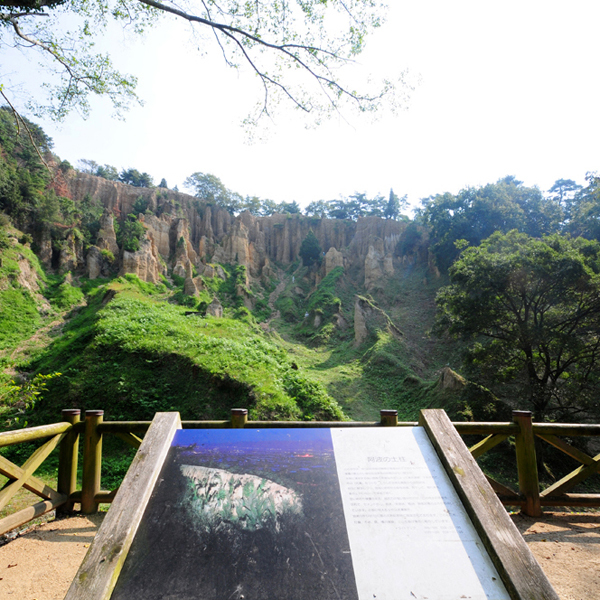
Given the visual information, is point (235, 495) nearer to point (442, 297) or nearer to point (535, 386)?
point (535, 386)

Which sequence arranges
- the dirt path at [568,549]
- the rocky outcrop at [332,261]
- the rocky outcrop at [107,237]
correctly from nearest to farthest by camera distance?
the dirt path at [568,549], the rocky outcrop at [107,237], the rocky outcrop at [332,261]

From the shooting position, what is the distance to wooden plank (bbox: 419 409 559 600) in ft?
5.82

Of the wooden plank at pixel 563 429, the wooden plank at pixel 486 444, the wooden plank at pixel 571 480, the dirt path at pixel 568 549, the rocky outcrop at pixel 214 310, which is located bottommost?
the dirt path at pixel 568 549

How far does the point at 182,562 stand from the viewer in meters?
1.86

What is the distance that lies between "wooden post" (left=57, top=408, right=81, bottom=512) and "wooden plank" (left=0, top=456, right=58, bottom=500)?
0.45ft

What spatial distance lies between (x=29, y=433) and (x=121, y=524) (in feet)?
6.60

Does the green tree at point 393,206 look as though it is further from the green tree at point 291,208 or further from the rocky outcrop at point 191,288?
the rocky outcrop at point 191,288

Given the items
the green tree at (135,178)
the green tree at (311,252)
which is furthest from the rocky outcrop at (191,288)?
the green tree at (135,178)

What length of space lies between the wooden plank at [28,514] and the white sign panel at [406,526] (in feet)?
10.4

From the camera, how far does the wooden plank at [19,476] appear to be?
128 inches

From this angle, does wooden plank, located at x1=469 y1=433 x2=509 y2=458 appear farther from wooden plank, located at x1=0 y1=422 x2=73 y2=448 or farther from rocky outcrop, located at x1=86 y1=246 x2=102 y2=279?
rocky outcrop, located at x1=86 y1=246 x2=102 y2=279

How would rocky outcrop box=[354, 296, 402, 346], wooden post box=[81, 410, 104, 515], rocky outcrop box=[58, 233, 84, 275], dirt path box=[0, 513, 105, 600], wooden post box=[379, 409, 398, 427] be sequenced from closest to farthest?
dirt path box=[0, 513, 105, 600] < wooden post box=[379, 409, 398, 427] < wooden post box=[81, 410, 104, 515] < rocky outcrop box=[354, 296, 402, 346] < rocky outcrop box=[58, 233, 84, 275]

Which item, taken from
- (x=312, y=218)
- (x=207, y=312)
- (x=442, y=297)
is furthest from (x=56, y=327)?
(x=312, y=218)

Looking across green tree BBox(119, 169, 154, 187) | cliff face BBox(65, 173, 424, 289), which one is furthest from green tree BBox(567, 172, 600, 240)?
green tree BBox(119, 169, 154, 187)
